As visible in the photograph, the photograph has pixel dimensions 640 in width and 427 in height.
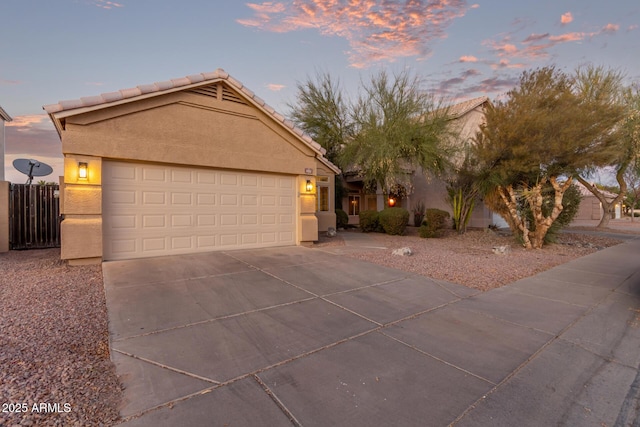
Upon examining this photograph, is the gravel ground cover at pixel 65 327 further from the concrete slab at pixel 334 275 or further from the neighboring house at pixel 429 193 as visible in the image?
the neighboring house at pixel 429 193

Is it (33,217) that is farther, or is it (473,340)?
(33,217)

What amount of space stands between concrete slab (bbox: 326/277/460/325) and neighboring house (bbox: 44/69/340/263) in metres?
4.95

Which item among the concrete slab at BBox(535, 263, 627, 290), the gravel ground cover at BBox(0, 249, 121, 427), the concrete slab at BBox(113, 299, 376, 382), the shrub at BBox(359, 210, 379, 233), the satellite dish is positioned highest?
the satellite dish

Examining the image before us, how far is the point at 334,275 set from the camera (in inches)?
244

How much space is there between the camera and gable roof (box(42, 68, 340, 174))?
6.30 meters

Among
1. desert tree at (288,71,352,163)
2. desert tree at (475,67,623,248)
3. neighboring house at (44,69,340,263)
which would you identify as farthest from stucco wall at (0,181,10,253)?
desert tree at (475,67,623,248)

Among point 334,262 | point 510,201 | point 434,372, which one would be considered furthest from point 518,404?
point 510,201

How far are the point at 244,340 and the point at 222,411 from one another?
1148mm

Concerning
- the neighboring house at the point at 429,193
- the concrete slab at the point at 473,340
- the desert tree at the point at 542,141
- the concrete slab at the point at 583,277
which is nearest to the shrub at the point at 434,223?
the neighboring house at the point at 429,193

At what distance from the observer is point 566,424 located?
2.16 m

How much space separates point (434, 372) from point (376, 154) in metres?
11.4

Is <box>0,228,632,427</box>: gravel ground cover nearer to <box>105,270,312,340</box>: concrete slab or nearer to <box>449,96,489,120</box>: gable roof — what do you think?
<box>105,270,312,340</box>: concrete slab

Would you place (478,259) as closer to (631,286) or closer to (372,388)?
(631,286)

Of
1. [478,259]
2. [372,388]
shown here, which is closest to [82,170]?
[372,388]
